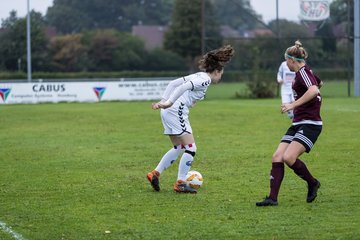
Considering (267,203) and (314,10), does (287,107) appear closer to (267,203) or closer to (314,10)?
(267,203)

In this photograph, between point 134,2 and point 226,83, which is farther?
point 134,2

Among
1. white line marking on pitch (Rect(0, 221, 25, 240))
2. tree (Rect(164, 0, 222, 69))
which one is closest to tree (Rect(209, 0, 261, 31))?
tree (Rect(164, 0, 222, 69))

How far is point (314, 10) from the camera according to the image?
3997cm

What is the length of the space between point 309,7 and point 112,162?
2828 centimetres

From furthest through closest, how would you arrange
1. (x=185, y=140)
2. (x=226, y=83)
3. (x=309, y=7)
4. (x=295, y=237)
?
(x=226, y=83) < (x=309, y=7) < (x=185, y=140) < (x=295, y=237)

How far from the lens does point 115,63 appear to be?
7531 cm

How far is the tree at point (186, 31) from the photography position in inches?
2817

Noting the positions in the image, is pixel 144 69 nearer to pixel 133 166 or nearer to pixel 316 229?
pixel 133 166

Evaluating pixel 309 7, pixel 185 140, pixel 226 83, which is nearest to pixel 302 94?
pixel 185 140

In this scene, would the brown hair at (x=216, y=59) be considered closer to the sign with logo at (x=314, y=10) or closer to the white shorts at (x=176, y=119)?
the white shorts at (x=176, y=119)

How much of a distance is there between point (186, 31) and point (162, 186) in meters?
63.3

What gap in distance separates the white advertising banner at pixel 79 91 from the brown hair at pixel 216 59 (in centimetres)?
2605

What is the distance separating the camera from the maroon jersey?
907cm

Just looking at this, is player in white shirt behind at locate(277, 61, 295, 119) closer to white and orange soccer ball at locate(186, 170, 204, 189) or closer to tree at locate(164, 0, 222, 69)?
white and orange soccer ball at locate(186, 170, 204, 189)
